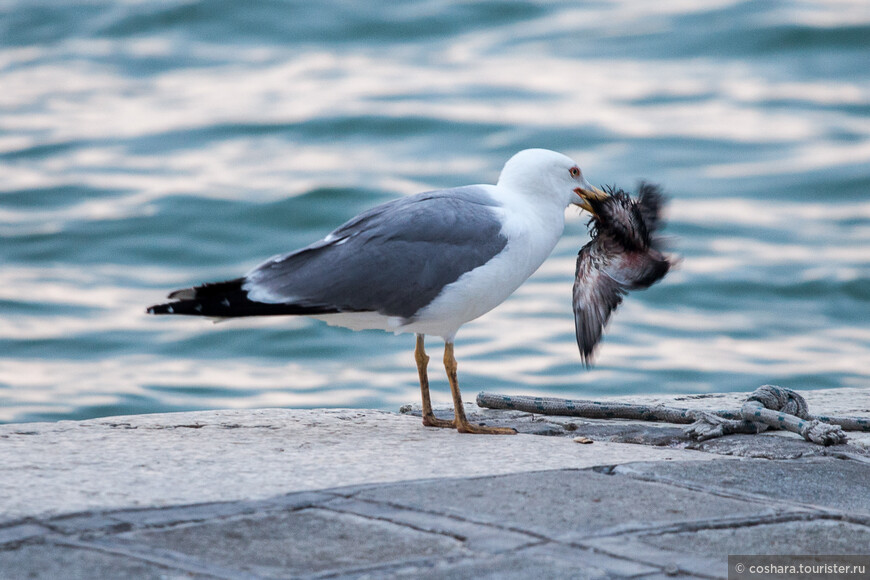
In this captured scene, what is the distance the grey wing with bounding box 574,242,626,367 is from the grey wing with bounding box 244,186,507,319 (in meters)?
0.46

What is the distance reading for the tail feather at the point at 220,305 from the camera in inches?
151

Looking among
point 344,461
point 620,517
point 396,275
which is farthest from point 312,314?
point 620,517

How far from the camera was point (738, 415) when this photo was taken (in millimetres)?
4031

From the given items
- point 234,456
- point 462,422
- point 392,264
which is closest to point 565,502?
point 234,456

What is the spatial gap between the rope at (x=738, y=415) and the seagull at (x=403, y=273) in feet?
1.25

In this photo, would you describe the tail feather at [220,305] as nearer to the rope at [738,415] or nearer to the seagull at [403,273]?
the seagull at [403,273]

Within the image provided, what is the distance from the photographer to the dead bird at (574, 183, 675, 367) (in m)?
4.32

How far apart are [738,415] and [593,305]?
0.65 meters

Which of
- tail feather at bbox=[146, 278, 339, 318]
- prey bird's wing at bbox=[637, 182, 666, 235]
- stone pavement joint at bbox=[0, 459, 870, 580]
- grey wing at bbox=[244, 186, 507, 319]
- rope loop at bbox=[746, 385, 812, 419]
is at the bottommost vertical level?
stone pavement joint at bbox=[0, 459, 870, 580]

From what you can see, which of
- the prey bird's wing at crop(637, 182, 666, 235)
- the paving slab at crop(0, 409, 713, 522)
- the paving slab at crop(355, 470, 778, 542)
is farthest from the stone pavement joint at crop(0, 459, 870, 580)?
the prey bird's wing at crop(637, 182, 666, 235)

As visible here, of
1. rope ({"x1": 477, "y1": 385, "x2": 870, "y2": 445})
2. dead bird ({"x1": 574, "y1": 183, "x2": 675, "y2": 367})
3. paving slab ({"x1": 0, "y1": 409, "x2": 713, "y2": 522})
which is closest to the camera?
paving slab ({"x1": 0, "y1": 409, "x2": 713, "y2": 522})

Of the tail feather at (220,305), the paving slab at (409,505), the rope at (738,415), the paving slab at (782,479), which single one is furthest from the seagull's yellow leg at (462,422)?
the paving slab at (782,479)

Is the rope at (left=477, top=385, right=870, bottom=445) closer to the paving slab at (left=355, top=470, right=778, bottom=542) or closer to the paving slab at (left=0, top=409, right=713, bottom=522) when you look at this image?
the paving slab at (left=0, top=409, right=713, bottom=522)

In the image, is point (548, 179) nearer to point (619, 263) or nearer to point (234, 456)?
point (619, 263)
